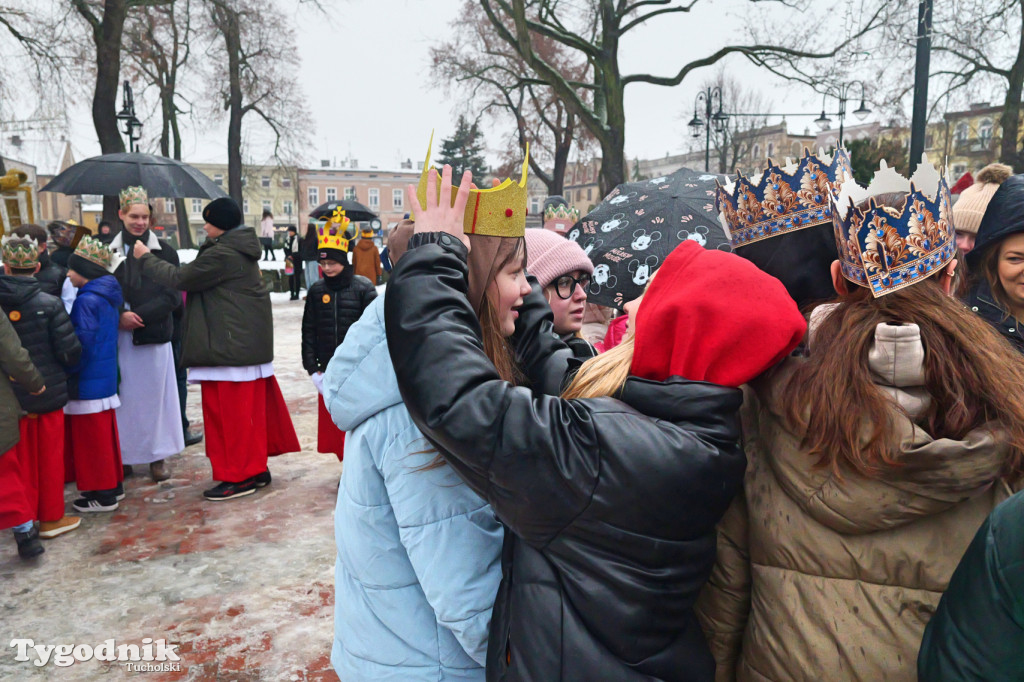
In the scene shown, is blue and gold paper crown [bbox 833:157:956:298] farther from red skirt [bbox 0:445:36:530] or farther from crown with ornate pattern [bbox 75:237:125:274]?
crown with ornate pattern [bbox 75:237:125:274]

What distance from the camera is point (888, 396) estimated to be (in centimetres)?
129

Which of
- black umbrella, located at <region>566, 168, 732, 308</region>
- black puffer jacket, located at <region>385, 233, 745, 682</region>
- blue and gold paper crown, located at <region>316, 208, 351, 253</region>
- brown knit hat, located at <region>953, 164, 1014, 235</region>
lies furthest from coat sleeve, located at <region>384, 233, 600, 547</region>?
blue and gold paper crown, located at <region>316, 208, 351, 253</region>

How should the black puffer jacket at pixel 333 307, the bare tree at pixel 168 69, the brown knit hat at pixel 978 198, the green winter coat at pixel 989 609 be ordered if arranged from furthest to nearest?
the bare tree at pixel 168 69
the black puffer jacket at pixel 333 307
the brown knit hat at pixel 978 198
the green winter coat at pixel 989 609

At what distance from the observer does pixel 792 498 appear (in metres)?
1.45

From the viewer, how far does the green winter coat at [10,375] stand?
4211mm

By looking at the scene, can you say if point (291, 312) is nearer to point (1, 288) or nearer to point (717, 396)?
point (1, 288)

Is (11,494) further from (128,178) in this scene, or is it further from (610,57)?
(610,57)

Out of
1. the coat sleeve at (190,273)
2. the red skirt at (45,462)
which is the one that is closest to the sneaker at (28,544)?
the red skirt at (45,462)

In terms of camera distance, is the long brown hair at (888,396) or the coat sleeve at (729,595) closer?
the long brown hair at (888,396)

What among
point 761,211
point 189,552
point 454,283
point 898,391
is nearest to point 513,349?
point 454,283

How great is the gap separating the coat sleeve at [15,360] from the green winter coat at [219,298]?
3.62 ft

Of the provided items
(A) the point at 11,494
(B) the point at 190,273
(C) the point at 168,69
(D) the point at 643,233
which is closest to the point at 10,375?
(A) the point at 11,494

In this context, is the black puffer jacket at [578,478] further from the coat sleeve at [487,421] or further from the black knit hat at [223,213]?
the black knit hat at [223,213]

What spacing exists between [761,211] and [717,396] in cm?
107
